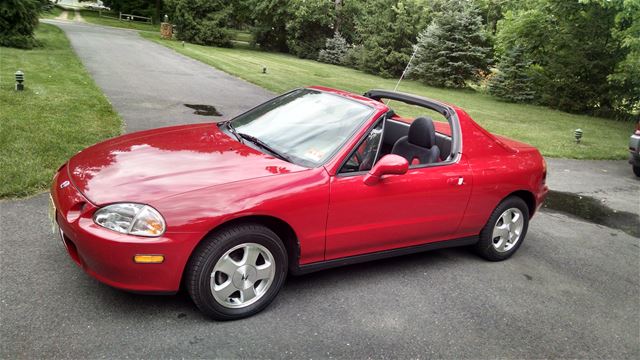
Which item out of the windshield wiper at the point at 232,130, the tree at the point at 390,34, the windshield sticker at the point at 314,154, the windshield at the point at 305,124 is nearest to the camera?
the windshield sticker at the point at 314,154

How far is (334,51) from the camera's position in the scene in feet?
104

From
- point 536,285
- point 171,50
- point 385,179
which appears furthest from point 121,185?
point 171,50

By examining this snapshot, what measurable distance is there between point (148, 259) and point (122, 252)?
154mm

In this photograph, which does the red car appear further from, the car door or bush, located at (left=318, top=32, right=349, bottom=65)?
bush, located at (left=318, top=32, right=349, bottom=65)

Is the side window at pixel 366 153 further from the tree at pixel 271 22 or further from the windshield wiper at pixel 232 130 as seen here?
the tree at pixel 271 22

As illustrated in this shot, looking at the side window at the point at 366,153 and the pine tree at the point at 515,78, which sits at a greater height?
the pine tree at the point at 515,78

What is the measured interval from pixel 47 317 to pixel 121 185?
0.94 m

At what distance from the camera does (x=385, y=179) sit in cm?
397

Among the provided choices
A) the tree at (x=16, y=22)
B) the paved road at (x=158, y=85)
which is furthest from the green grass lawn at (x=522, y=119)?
the tree at (x=16, y=22)

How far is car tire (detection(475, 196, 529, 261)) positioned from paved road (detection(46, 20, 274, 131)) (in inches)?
242

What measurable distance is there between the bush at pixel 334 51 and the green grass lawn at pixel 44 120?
19.6m

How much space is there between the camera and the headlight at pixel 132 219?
3.08m

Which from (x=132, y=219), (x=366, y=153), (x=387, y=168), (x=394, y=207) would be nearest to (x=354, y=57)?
(x=366, y=153)

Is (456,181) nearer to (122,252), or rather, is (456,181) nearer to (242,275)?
(242,275)
